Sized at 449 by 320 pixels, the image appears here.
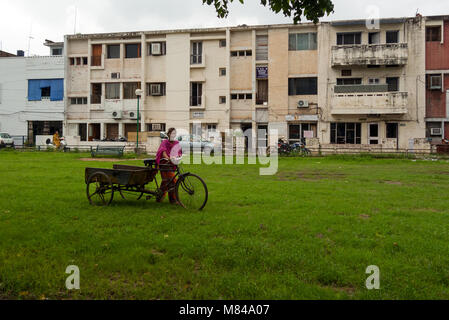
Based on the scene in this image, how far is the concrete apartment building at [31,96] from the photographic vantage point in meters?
38.5

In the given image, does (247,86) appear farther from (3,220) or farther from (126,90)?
(3,220)

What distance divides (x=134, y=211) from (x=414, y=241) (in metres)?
4.82

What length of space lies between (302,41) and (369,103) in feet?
26.7

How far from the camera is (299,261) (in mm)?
4414

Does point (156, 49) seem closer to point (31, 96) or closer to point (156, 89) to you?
point (156, 89)

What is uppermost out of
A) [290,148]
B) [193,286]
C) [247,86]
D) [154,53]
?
[154,53]

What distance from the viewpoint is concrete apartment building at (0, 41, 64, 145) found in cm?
3853

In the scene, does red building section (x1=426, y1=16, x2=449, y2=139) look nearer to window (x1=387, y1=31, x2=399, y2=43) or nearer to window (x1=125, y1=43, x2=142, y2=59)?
window (x1=387, y1=31, x2=399, y2=43)

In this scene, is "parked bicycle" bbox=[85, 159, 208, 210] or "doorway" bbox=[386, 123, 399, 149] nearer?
"parked bicycle" bbox=[85, 159, 208, 210]

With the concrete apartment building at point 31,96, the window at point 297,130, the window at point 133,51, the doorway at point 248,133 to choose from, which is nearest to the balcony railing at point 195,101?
the doorway at point 248,133

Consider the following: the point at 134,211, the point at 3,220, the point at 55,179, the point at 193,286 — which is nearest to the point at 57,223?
the point at 3,220

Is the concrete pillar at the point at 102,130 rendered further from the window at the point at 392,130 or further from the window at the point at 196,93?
the window at the point at 392,130

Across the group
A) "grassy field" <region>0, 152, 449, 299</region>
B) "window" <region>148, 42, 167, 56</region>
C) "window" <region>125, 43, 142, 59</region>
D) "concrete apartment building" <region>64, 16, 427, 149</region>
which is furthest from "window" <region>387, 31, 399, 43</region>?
"grassy field" <region>0, 152, 449, 299</region>

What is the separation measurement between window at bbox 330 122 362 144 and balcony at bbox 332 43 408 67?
518cm
